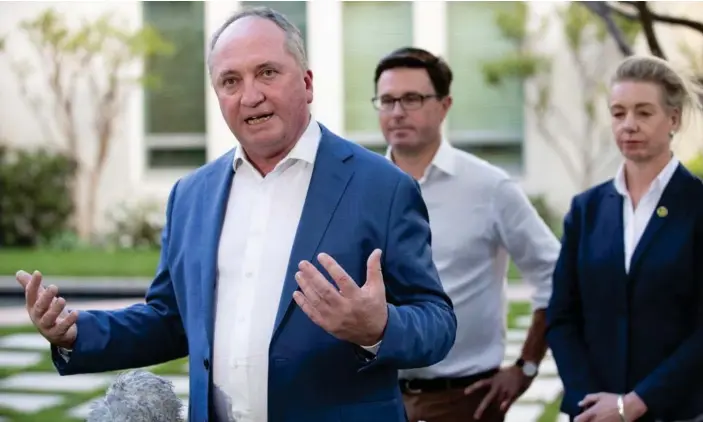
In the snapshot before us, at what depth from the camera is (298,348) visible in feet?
7.35

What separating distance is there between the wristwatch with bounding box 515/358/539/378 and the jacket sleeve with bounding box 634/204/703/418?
90 cm

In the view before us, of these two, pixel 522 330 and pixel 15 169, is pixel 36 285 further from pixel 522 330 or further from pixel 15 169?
pixel 15 169

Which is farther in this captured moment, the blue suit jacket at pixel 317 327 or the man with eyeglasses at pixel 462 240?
the man with eyeglasses at pixel 462 240

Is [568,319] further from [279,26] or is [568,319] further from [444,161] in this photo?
[279,26]

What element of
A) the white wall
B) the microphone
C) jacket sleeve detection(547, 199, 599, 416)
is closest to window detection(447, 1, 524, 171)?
the white wall

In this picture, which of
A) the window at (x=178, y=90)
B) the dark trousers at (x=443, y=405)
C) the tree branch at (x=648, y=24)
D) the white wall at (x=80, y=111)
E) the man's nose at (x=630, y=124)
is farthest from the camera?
the window at (x=178, y=90)

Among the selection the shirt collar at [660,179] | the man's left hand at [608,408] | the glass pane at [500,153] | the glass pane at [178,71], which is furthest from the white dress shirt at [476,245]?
the glass pane at [178,71]

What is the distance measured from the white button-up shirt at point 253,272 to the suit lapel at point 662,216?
1.05 meters

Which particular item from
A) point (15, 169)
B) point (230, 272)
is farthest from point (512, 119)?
point (230, 272)

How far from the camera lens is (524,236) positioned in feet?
12.4

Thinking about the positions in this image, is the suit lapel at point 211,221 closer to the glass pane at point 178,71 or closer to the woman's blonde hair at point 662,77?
the woman's blonde hair at point 662,77

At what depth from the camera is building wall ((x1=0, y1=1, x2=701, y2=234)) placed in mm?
18062

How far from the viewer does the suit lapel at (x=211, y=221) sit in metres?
2.36

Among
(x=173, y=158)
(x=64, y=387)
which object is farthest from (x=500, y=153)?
(x=64, y=387)
